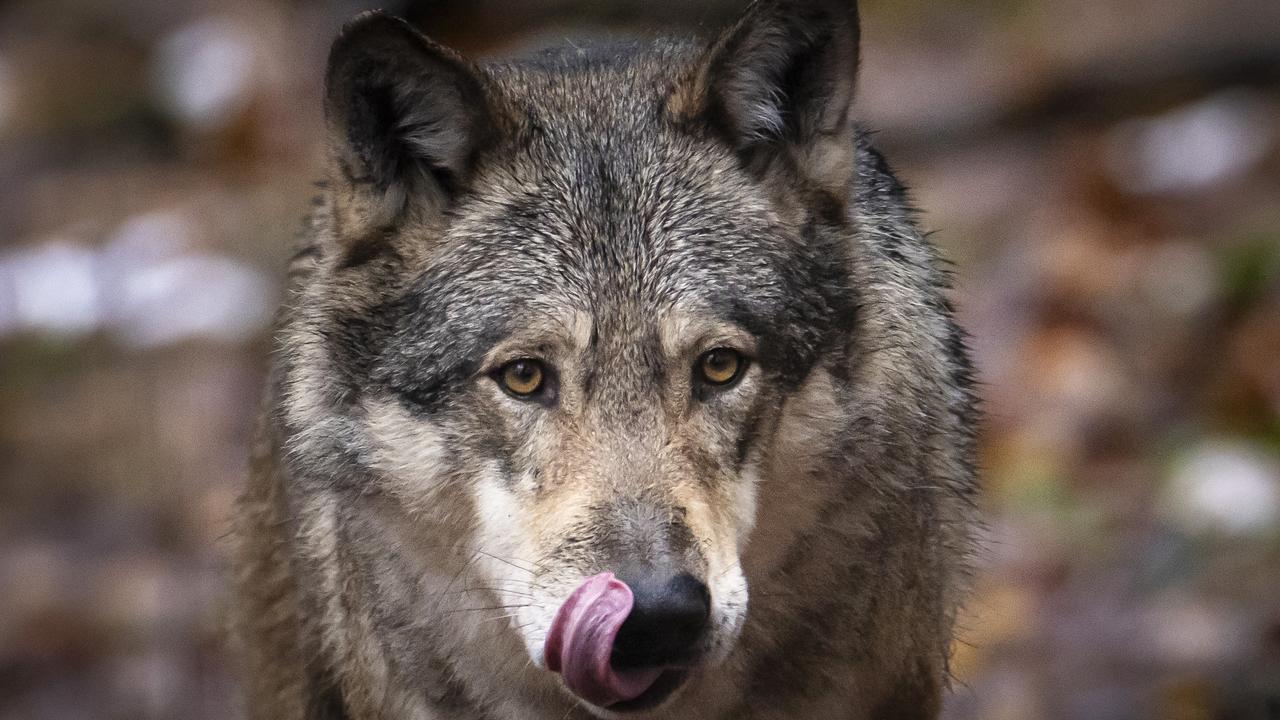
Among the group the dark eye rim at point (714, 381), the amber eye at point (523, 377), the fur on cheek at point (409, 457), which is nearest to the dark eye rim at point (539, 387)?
the amber eye at point (523, 377)

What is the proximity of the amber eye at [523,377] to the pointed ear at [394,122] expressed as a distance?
606 millimetres

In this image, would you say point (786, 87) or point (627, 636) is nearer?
point (627, 636)

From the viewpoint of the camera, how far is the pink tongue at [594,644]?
3521 mm

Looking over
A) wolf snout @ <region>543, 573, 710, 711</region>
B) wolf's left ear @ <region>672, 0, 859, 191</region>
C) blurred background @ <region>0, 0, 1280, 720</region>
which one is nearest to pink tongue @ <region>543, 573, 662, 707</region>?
wolf snout @ <region>543, 573, 710, 711</region>

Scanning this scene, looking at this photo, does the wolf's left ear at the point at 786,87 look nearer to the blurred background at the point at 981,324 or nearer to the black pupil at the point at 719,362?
the black pupil at the point at 719,362

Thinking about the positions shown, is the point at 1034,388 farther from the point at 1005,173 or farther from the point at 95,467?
the point at 95,467

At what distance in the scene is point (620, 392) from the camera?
389 cm

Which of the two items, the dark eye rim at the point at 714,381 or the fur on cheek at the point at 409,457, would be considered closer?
the dark eye rim at the point at 714,381

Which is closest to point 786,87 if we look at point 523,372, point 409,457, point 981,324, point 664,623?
point 523,372

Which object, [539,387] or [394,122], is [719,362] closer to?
[539,387]

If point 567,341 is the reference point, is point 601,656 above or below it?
below

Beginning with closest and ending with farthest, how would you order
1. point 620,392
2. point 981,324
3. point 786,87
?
point 620,392 < point 786,87 < point 981,324

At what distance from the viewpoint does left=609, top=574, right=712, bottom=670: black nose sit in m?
3.50

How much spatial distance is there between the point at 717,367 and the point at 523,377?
1.62 feet
